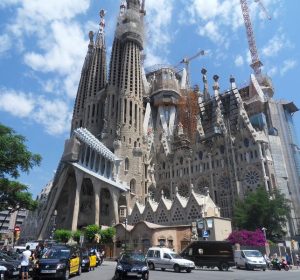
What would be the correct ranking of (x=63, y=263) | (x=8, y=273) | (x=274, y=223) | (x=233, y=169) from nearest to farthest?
(x=63, y=263) < (x=8, y=273) < (x=274, y=223) < (x=233, y=169)

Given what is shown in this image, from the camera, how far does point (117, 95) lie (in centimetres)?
6619

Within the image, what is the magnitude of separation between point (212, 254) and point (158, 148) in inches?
1783

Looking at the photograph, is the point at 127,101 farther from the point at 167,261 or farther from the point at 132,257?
the point at 132,257

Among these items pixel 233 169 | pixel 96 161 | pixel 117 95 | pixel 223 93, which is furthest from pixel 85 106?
pixel 233 169

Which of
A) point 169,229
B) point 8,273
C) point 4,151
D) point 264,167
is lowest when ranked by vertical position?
point 8,273

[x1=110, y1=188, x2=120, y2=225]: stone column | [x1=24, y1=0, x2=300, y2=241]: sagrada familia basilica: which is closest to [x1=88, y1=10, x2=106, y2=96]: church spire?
[x1=24, y1=0, x2=300, y2=241]: sagrada familia basilica

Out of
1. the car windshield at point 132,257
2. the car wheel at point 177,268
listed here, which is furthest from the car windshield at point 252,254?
the car windshield at point 132,257

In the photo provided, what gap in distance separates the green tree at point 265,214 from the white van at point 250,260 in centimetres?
1719

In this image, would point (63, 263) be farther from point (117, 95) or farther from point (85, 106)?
point (85, 106)

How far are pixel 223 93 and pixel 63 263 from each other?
60.4 meters

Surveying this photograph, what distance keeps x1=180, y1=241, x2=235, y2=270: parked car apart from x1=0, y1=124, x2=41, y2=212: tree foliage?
13198 mm

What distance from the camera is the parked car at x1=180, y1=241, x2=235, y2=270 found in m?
22.6

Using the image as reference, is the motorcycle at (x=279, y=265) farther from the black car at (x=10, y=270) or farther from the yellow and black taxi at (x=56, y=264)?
the black car at (x=10, y=270)

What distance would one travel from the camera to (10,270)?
51.1 feet
